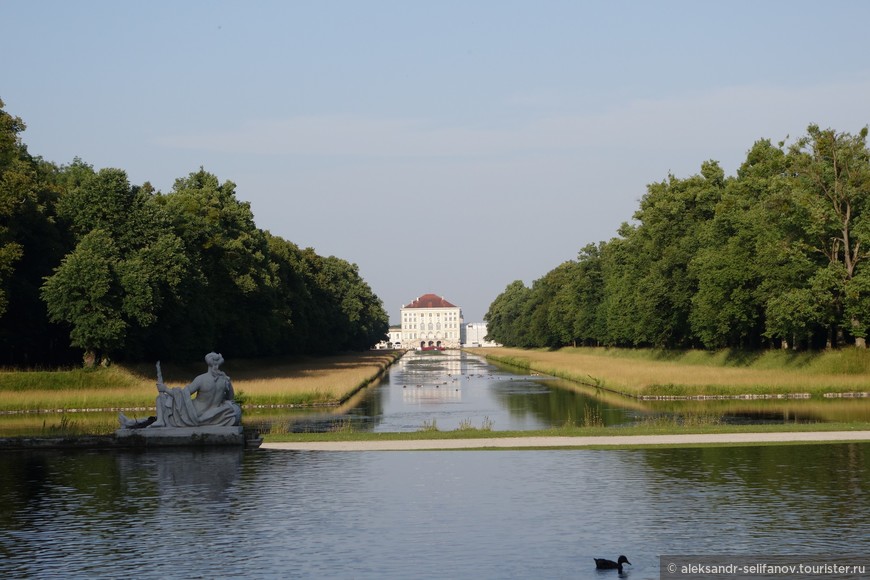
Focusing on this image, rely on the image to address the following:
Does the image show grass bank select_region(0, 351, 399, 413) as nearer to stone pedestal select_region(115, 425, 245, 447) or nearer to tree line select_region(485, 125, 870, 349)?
stone pedestal select_region(115, 425, 245, 447)

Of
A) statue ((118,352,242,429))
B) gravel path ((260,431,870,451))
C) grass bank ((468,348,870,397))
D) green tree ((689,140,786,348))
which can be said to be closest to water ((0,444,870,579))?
gravel path ((260,431,870,451))

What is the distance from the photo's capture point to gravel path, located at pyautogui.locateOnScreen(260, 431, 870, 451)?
1025 inches

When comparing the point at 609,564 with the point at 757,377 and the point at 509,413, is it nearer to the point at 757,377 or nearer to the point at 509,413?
the point at 509,413

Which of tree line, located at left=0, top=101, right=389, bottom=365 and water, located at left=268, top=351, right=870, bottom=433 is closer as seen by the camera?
water, located at left=268, top=351, right=870, bottom=433

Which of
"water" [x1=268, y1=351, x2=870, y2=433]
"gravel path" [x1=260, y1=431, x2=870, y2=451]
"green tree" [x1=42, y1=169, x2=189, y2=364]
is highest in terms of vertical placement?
"green tree" [x1=42, y1=169, x2=189, y2=364]

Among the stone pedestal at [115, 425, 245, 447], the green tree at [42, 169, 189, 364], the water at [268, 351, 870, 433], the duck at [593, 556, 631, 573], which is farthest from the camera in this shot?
the green tree at [42, 169, 189, 364]

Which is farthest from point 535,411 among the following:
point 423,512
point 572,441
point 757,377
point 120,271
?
point 423,512

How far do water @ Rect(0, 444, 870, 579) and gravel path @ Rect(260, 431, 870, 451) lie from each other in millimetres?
1331

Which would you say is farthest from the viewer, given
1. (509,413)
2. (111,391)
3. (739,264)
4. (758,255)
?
(739,264)

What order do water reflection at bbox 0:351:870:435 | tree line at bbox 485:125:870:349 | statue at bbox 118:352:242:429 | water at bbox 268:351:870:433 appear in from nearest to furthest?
statue at bbox 118:352:242:429 → water reflection at bbox 0:351:870:435 → water at bbox 268:351:870:433 → tree line at bbox 485:125:870:349

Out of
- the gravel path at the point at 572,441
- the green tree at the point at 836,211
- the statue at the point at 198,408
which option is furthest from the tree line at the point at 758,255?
the statue at the point at 198,408

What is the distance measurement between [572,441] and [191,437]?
947cm

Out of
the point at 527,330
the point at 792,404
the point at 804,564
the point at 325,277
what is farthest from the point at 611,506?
the point at 527,330

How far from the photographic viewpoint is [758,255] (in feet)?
210
